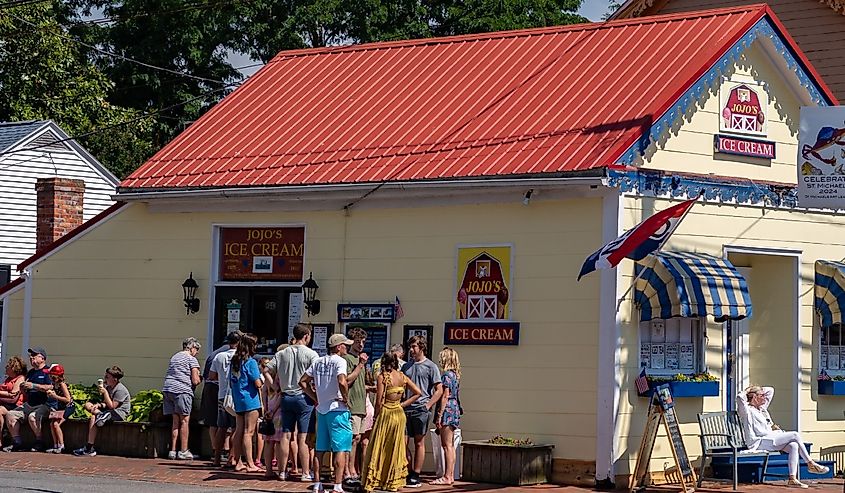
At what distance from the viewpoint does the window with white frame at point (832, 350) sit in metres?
18.7

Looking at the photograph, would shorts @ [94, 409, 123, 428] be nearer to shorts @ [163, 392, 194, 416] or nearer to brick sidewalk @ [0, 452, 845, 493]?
brick sidewalk @ [0, 452, 845, 493]

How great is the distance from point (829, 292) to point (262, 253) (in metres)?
7.30

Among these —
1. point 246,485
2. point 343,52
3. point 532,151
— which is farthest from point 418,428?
point 343,52

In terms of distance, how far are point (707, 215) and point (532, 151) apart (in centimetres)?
220

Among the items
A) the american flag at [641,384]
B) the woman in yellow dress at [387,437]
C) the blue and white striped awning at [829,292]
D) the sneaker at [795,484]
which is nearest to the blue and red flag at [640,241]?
the american flag at [641,384]

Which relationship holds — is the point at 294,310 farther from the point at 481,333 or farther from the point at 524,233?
the point at 524,233

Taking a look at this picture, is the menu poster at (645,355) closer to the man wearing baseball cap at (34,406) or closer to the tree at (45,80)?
the man wearing baseball cap at (34,406)

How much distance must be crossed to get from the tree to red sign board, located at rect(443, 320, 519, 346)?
23.9m

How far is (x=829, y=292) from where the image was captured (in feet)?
60.1

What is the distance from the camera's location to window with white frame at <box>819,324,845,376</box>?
61.3 ft

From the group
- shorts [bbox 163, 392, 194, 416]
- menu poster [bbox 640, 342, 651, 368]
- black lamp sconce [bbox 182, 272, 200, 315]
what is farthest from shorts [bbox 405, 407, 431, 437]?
black lamp sconce [bbox 182, 272, 200, 315]

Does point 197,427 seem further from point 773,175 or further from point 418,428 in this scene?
point 773,175

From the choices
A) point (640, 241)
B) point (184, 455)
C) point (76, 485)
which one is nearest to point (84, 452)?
point (184, 455)

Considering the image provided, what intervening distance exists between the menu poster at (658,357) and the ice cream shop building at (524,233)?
0.08 feet
